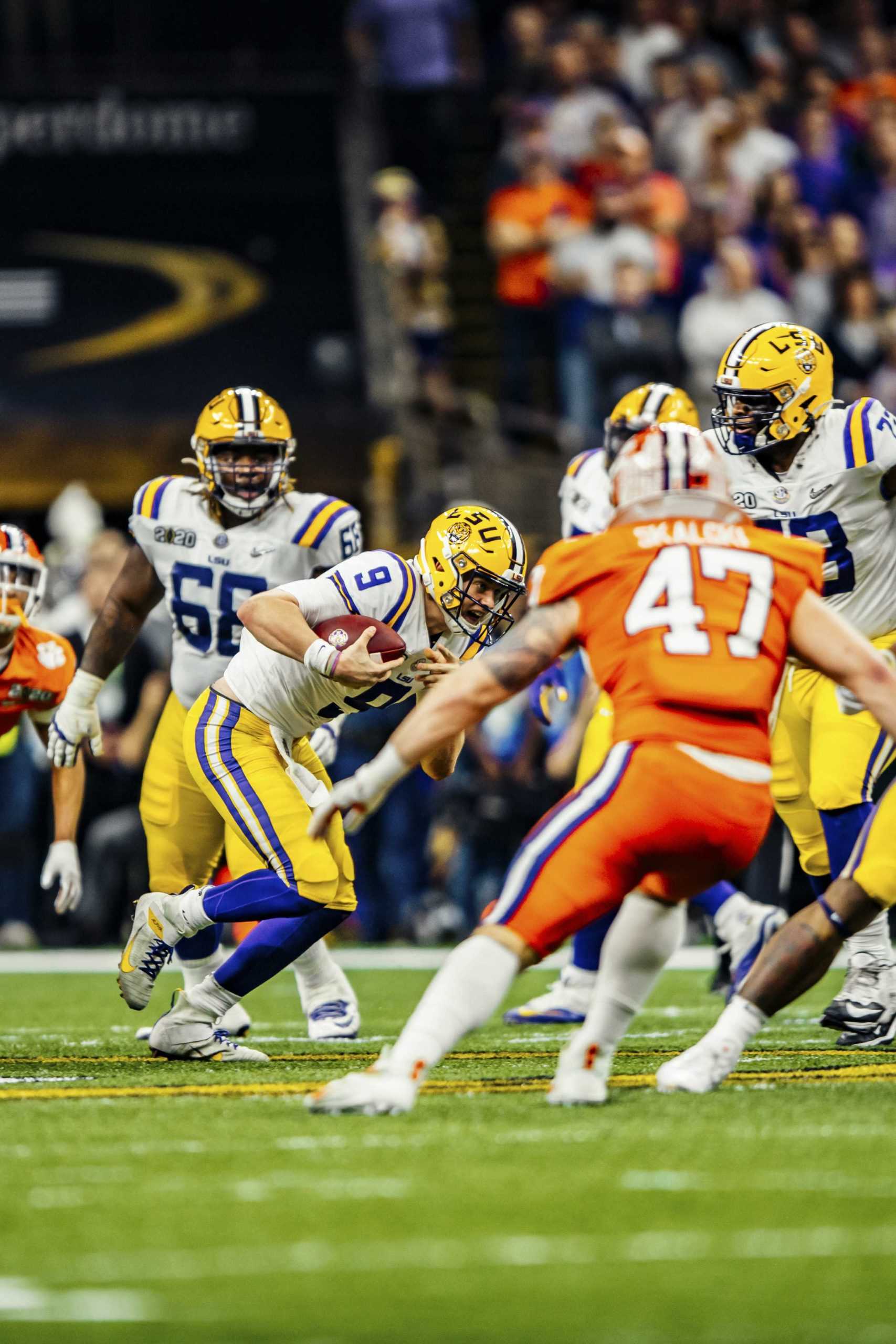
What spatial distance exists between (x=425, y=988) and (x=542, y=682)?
59.5 inches

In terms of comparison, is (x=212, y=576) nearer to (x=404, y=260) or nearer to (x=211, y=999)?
(x=211, y=999)

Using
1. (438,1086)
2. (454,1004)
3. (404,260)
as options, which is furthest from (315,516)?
(404,260)

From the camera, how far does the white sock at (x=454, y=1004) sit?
404cm

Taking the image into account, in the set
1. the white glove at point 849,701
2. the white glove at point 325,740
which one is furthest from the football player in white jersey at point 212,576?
the white glove at point 849,701

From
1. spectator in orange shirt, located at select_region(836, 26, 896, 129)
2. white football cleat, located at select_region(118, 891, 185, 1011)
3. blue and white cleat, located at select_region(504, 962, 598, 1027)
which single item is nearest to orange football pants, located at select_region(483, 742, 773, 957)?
→ white football cleat, located at select_region(118, 891, 185, 1011)

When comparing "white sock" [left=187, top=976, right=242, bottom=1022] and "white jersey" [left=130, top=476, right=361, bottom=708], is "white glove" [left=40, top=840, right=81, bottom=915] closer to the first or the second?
"white jersey" [left=130, top=476, right=361, bottom=708]

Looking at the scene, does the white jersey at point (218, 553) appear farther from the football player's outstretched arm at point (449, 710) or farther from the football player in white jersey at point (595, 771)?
the football player's outstretched arm at point (449, 710)

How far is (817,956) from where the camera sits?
4.79 m

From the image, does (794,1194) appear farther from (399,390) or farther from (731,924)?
(399,390)

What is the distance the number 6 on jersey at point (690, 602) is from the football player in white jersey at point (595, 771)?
2.26 meters

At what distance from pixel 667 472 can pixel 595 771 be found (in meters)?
2.20

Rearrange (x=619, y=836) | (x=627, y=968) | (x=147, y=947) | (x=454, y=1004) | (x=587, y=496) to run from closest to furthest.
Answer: (x=454, y=1004)
(x=619, y=836)
(x=627, y=968)
(x=147, y=947)
(x=587, y=496)

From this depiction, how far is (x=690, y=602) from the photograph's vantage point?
13.9 feet

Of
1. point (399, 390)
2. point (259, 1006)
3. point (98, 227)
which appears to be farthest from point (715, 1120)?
point (98, 227)
